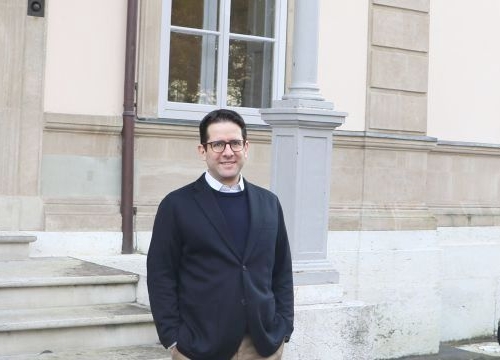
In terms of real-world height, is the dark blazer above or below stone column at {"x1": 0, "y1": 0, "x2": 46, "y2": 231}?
below

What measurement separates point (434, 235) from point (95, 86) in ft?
13.1

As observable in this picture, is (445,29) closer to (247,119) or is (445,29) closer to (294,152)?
(247,119)

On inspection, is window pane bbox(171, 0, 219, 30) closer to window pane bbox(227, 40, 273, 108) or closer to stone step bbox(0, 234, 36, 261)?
window pane bbox(227, 40, 273, 108)

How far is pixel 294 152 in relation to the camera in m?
6.79

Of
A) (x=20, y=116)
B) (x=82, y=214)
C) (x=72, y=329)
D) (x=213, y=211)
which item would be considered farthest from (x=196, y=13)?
(x=213, y=211)

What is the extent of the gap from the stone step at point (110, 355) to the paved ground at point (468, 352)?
13.7 feet

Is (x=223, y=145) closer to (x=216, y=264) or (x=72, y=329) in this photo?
(x=216, y=264)

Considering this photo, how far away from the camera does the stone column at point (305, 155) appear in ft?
22.2

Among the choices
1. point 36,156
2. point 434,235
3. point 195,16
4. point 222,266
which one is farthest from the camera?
point 434,235

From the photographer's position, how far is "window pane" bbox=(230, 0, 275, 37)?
967 cm

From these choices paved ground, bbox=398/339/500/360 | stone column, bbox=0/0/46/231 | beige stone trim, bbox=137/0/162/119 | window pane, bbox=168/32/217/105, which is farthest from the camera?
paved ground, bbox=398/339/500/360

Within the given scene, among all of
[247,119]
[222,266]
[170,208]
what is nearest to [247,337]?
[222,266]

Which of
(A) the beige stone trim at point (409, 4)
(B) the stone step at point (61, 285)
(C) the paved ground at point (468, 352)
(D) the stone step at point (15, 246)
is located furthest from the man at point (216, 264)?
(A) the beige stone trim at point (409, 4)

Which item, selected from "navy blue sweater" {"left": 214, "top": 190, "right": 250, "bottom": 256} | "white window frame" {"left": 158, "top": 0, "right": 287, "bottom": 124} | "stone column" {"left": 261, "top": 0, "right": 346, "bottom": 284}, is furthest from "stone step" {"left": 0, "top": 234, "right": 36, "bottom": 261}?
"navy blue sweater" {"left": 214, "top": 190, "right": 250, "bottom": 256}
